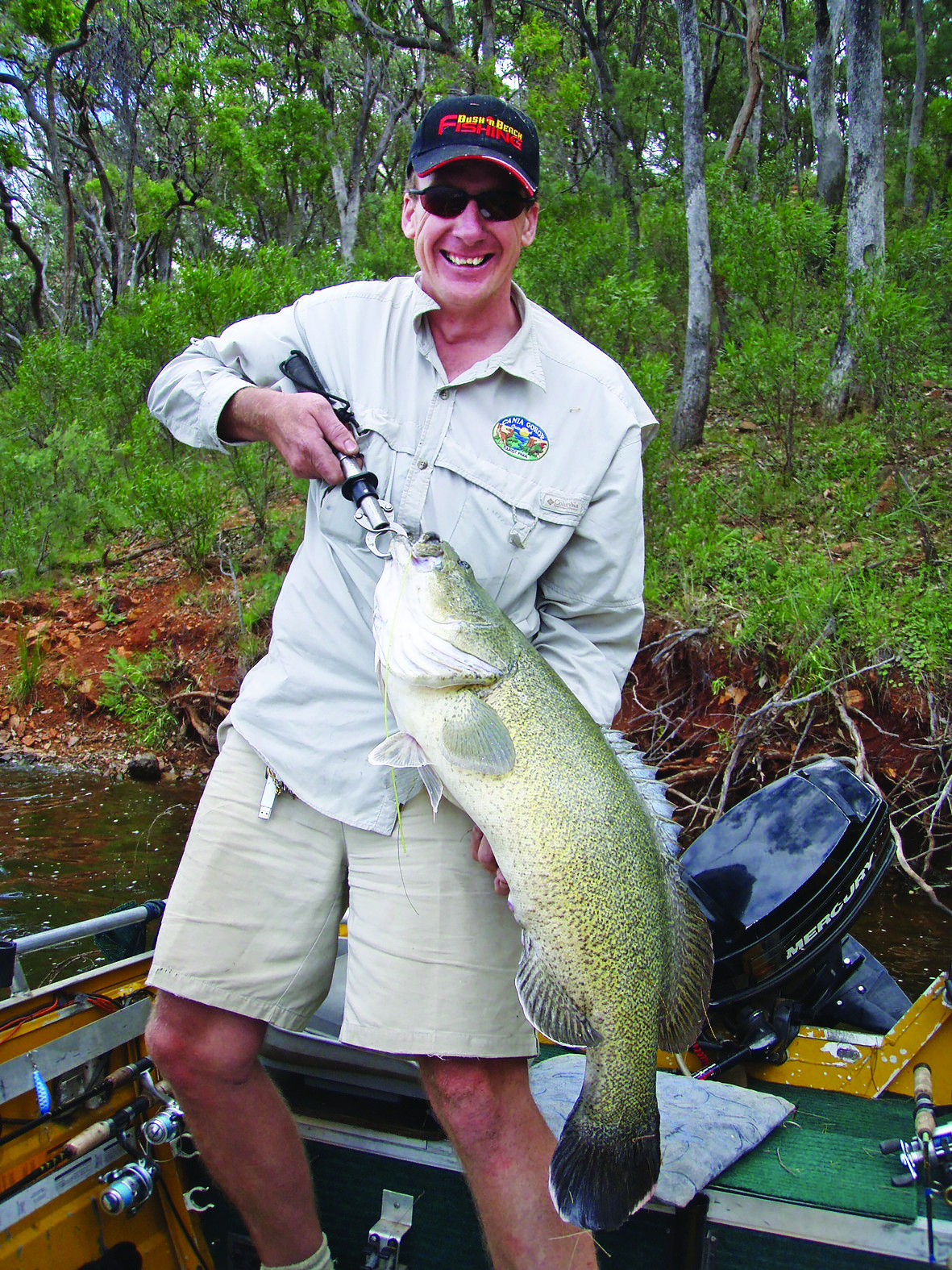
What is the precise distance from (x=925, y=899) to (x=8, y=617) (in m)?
8.79

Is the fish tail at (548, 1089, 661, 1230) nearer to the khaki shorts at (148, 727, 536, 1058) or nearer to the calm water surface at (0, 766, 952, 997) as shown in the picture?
the khaki shorts at (148, 727, 536, 1058)

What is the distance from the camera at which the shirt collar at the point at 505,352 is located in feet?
7.86

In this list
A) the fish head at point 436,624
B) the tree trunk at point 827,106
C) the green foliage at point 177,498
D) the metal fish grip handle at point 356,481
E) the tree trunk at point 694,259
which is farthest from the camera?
the tree trunk at point 827,106

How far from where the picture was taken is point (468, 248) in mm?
2422

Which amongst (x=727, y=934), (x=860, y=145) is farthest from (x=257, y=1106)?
(x=860, y=145)

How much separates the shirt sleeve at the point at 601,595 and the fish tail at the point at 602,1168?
2.94 ft

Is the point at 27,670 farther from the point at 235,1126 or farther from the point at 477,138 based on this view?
the point at 477,138

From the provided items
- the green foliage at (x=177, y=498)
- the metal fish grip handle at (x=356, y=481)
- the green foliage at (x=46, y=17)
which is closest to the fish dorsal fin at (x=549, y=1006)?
the metal fish grip handle at (x=356, y=481)

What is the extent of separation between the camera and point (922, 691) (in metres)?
5.77

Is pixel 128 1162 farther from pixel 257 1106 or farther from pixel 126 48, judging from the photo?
pixel 126 48

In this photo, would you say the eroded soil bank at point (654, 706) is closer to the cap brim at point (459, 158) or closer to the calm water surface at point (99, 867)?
the calm water surface at point (99, 867)

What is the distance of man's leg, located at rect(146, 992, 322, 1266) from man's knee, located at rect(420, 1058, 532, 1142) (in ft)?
1.33

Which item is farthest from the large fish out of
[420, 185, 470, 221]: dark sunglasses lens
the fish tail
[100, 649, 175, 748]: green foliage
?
[100, 649, 175, 748]: green foliage

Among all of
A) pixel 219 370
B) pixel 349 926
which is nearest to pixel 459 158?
pixel 219 370
